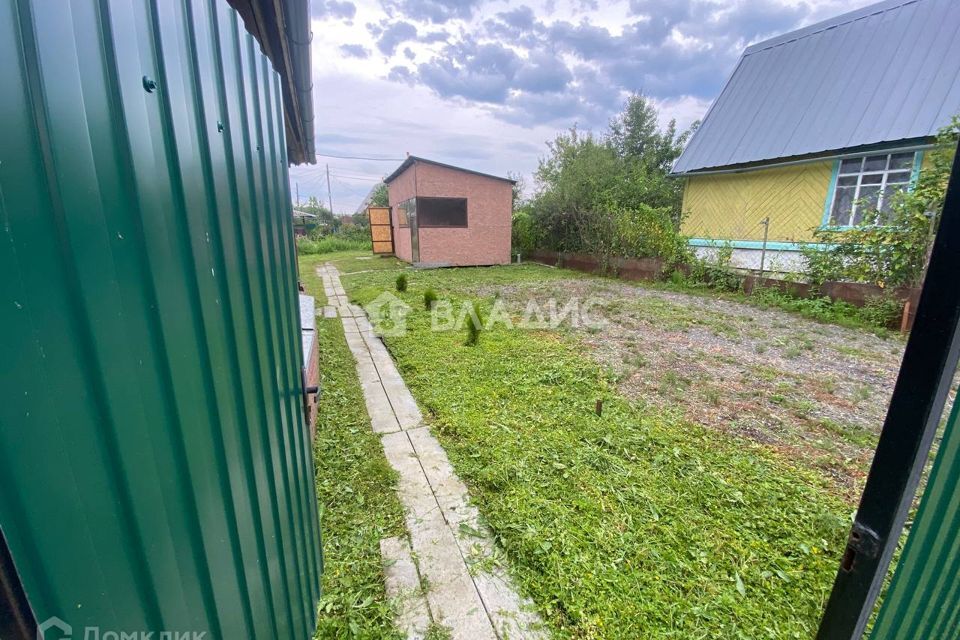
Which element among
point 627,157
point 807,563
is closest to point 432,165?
point 807,563

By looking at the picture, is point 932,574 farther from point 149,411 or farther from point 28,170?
point 28,170

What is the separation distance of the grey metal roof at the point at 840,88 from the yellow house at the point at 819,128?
25mm

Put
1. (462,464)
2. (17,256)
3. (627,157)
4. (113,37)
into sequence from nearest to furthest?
(17,256)
(113,37)
(462,464)
(627,157)

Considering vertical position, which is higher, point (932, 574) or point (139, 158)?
point (139, 158)

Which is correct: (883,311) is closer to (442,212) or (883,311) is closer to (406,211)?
(442,212)

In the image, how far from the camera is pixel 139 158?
529 mm

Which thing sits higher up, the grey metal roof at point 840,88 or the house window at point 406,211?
the grey metal roof at point 840,88

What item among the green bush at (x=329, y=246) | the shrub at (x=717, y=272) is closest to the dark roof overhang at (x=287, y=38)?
the shrub at (x=717, y=272)

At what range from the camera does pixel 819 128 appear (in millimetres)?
9242

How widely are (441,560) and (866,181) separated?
11.8 m

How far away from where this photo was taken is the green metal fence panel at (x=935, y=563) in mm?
884

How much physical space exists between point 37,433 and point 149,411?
16 centimetres

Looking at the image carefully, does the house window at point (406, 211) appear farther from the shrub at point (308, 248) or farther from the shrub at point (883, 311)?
the shrub at point (883, 311)

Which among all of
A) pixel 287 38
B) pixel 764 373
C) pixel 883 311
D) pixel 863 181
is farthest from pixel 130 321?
pixel 863 181
